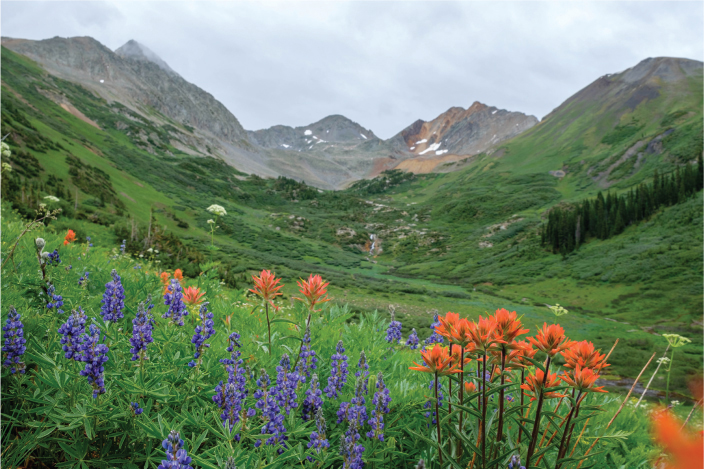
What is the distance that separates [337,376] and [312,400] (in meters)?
A: 0.52

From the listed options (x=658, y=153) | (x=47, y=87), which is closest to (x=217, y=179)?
(x=47, y=87)

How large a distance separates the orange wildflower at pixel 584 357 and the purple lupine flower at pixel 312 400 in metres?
1.79

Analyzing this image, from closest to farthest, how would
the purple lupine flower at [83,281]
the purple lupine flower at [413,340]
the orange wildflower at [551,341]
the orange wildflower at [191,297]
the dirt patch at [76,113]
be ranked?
1. the orange wildflower at [551,341]
2. the orange wildflower at [191,297]
3. the purple lupine flower at [83,281]
4. the purple lupine flower at [413,340]
5. the dirt patch at [76,113]

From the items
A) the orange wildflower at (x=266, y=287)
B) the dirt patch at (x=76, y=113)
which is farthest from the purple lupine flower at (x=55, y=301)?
the dirt patch at (x=76, y=113)

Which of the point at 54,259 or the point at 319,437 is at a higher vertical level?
the point at 54,259

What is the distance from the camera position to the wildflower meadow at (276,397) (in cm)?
209

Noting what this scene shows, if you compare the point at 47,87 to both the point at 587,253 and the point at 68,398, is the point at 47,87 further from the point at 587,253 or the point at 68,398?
the point at 587,253

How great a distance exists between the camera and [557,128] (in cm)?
17762

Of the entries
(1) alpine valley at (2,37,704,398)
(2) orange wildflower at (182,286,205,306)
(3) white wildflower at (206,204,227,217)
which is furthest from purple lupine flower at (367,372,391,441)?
(3) white wildflower at (206,204,227,217)

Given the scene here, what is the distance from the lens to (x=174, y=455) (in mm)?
1650

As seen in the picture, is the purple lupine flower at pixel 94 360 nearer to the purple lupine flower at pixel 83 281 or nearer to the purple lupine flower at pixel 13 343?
the purple lupine flower at pixel 13 343

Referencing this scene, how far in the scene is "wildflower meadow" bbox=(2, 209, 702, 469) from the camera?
209 cm

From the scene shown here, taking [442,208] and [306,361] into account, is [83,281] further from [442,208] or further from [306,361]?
[442,208]

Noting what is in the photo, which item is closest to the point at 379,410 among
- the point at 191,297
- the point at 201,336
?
the point at 201,336
